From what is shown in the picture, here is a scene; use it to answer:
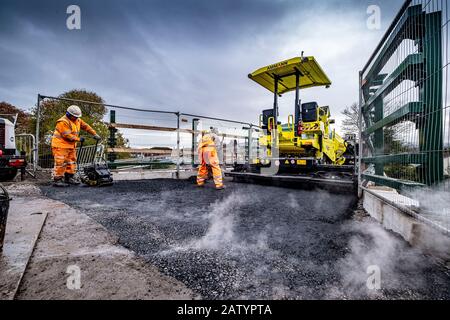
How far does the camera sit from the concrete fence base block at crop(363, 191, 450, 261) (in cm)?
158

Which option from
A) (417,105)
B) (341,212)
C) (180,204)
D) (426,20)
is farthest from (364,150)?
(180,204)

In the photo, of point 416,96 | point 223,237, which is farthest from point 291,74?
point 223,237

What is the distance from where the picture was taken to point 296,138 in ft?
18.0

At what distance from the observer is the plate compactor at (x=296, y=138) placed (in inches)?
206

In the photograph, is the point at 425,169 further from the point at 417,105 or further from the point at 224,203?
the point at 224,203

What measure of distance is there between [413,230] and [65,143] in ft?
19.6

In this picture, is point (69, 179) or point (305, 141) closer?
point (69, 179)

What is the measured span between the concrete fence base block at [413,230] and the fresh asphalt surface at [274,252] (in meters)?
0.08

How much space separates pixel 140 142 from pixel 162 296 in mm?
6412

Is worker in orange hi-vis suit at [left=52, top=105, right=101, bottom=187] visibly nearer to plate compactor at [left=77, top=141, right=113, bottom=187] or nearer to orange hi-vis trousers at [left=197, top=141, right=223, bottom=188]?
plate compactor at [left=77, top=141, right=113, bottom=187]

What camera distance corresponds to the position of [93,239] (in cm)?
180

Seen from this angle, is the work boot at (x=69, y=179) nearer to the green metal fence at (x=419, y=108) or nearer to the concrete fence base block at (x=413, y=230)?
the concrete fence base block at (x=413, y=230)

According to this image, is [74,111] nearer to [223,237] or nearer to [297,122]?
[223,237]

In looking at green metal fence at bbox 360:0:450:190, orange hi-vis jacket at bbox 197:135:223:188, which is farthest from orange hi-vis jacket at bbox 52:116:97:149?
green metal fence at bbox 360:0:450:190
